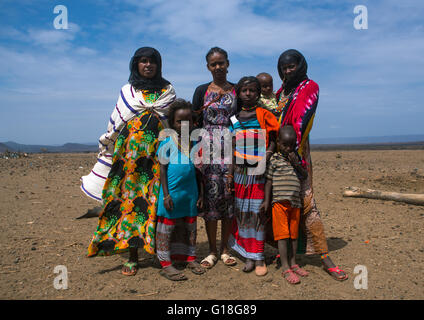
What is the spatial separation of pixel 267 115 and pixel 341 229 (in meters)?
2.88

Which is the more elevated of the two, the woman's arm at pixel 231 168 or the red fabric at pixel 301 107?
the red fabric at pixel 301 107

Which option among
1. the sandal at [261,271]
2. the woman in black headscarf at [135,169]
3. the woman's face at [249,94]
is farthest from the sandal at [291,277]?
the woman's face at [249,94]

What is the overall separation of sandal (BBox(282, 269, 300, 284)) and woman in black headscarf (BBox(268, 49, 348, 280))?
1.15ft

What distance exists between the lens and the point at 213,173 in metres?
3.70

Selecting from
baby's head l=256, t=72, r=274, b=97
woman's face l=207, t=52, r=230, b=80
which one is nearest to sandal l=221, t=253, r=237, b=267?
baby's head l=256, t=72, r=274, b=97

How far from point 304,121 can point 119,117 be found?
6.81 ft

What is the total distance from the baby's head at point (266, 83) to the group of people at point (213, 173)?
170 mm

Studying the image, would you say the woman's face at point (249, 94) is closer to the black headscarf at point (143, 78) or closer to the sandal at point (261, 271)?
the black headscarf at point (143, 78)

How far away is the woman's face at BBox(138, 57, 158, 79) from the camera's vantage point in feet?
12.0

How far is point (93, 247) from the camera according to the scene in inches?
146

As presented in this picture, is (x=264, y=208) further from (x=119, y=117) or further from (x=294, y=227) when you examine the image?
(x=119, y=117)

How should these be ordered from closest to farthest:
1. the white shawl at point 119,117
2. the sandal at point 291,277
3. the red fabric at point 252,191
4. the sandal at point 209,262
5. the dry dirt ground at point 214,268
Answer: the dry dirt ground at point 214,268, the sandal at point 291,277, the red fabric at point 252,191, the white shawl at point 119,117, the sandal at point 209,262

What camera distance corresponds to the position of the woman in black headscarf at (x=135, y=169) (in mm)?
3662

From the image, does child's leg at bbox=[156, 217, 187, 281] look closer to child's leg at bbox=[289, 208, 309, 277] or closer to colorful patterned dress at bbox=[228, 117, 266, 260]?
colorful patterned dress at bbox=[228, 117, 266, 260]
